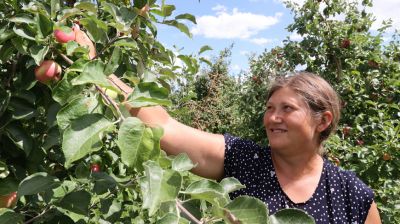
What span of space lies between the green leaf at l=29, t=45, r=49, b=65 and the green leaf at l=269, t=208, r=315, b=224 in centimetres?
56

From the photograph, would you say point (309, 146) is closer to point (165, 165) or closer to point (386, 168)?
point (165, 165)

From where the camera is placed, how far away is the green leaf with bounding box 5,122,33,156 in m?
1.05

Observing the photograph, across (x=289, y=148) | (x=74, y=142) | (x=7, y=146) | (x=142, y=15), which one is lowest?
(x=7, y=146)

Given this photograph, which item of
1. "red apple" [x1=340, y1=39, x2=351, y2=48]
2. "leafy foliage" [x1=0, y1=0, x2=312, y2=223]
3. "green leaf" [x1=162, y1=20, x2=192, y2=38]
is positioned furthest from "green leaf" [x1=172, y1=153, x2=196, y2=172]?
"red apple" [x1=340, y1=39, x2=351, y2=48]

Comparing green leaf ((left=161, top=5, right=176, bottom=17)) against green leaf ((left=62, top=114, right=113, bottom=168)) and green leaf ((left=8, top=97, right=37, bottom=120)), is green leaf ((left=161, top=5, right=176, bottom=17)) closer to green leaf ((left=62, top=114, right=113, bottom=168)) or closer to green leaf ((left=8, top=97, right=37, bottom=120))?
green leaf ((left=8, top=97, right=37, bottom=120))

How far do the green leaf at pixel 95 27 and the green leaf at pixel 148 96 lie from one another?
0.24 metres

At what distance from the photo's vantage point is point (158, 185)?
0.65 m

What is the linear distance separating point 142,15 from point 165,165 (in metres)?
0.50

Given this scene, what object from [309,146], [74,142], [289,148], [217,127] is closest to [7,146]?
[74,142]

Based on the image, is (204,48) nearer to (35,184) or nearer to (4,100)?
(4,100)

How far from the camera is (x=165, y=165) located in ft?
2.58

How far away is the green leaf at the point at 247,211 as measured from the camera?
2.11 feet

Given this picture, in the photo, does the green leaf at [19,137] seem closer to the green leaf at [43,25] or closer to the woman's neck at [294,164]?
the green leaf at [43,25]

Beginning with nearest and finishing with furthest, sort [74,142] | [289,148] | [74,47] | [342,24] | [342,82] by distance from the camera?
[74,142], [74,47], [289,148], [342,82], [342,24]
